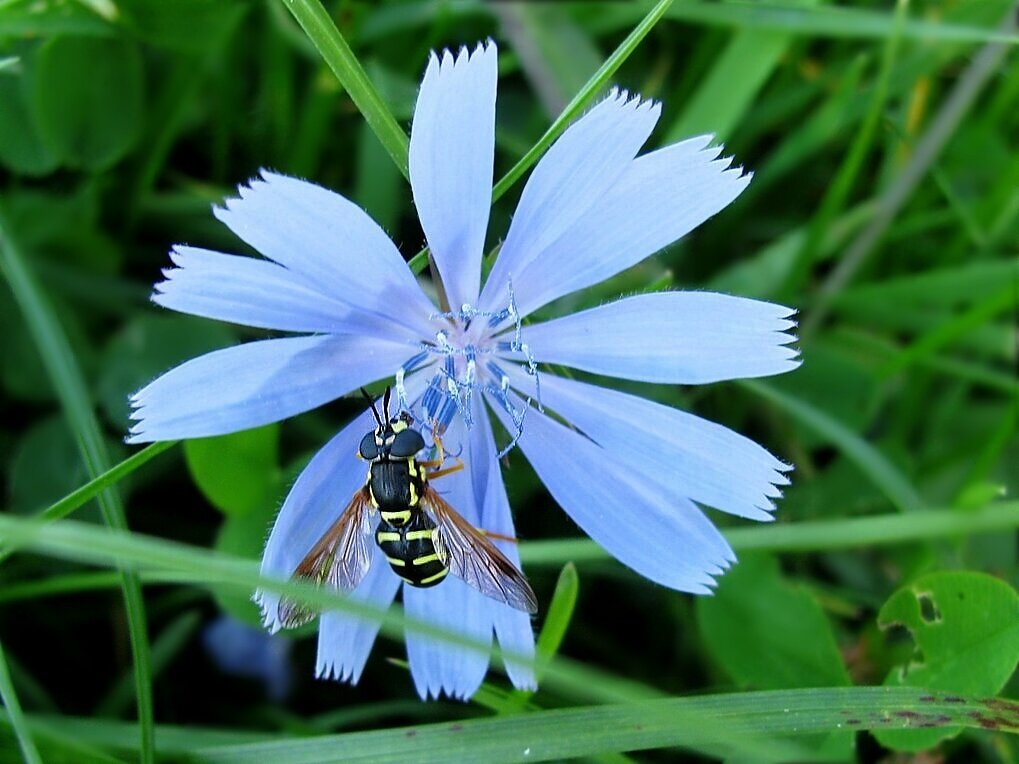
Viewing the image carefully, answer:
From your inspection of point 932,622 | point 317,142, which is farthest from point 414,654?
point 317,142

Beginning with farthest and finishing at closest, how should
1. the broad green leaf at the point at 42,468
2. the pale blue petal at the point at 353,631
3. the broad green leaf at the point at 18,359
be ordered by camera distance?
the broad green leaf at the point at 18,359 < the broad green leaf at the point at 42,468 < the pale blue petal at the point at 353,631

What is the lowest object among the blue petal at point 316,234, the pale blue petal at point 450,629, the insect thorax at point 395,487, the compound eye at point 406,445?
the pale blue petal at point 450,629

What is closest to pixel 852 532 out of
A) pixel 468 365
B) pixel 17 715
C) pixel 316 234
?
pixel 468 365

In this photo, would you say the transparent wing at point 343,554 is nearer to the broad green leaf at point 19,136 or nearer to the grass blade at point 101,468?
the grass blade at point 101,468

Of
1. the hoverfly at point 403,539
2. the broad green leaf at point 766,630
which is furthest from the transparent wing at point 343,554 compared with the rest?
the broad green leaf at point 766,630

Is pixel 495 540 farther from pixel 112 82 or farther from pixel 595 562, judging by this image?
pixel 112 82

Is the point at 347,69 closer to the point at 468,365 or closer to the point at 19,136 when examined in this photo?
the point at 468,365

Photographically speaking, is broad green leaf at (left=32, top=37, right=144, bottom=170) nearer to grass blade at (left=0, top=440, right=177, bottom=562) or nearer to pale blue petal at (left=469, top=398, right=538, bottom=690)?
grass blade at (left=0, top=440, right=177, bottom=562)
